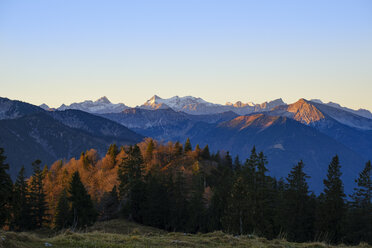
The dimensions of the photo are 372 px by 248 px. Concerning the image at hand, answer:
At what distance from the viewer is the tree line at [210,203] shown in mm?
56369

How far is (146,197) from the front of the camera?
8381 cm

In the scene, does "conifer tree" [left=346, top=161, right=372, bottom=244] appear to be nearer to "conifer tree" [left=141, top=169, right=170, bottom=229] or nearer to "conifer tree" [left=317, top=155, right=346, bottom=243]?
"conifer tree" [left=317, top=155, right=346, bottom=243]

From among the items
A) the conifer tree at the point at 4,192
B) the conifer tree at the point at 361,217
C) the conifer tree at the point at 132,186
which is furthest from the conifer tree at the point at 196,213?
the conifer tree at the point at 4,192

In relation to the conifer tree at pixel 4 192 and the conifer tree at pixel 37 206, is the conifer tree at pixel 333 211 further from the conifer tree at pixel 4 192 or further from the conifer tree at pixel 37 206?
the conifer tree at pixel 37 206

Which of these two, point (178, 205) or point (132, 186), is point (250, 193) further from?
point (132, 186)

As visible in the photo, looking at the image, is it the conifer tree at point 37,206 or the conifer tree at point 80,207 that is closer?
the conifer tree at point 80,207

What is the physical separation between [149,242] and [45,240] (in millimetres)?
5687

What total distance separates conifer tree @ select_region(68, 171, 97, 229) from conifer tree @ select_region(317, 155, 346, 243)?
41918 millimetres

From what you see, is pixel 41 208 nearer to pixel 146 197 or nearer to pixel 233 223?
pixel 146 197

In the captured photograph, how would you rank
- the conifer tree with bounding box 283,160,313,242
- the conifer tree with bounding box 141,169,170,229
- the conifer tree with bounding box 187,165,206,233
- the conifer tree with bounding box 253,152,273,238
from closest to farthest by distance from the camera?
the conifer tree with bounding box 253,152,273,238
the conifer tree with bounding box 283,160,313,242
the conifer tree with bounding box 187,165,206,233
the conifer tree with bounding box 141,169,170,229

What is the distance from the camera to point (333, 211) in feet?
206

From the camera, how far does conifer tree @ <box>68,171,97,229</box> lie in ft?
220

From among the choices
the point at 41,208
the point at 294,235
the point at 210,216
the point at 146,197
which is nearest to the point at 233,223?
the point at 294,235

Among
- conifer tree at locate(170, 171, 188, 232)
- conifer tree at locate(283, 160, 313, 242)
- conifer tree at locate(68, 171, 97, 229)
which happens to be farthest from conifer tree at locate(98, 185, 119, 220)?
conifer tree at locate(283, 160, 313, 242)
